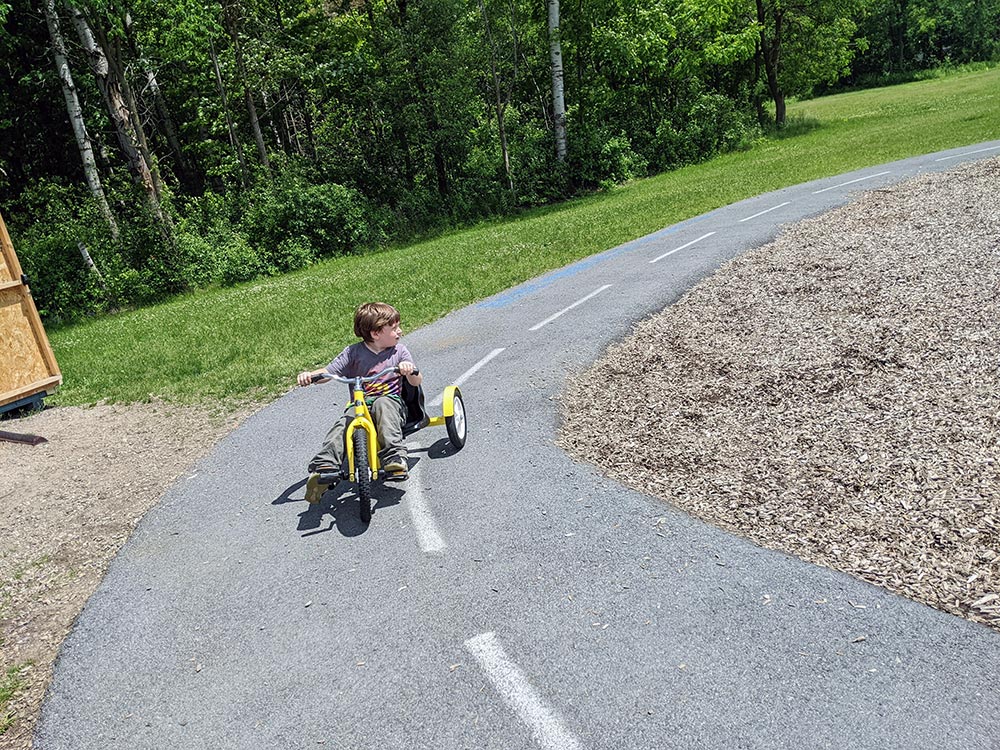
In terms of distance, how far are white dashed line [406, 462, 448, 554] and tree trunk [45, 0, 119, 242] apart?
1793 cm

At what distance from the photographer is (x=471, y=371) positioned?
988 centimetres

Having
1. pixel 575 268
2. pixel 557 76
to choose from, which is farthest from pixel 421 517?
pixel 557 76

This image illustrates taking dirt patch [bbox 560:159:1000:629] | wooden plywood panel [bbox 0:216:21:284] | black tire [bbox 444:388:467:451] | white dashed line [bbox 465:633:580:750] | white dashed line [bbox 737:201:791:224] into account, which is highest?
wooden plywood panel [bbox 0:216:21:284]

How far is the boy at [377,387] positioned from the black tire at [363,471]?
16cm

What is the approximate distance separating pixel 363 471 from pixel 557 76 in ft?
78.9

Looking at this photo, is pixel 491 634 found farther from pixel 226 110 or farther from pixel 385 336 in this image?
pixel 226 110

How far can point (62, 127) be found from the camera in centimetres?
3048

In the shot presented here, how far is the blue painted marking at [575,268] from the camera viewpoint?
14.0m

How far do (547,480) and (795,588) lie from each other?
7.75 feet

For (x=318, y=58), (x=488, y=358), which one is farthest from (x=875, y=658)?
(x=318, y=58)

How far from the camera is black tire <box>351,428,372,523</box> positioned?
585 cm

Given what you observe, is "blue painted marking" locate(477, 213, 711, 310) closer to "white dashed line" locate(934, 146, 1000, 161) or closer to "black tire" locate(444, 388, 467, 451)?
"black tire" locate(444, 388, 467, 451)

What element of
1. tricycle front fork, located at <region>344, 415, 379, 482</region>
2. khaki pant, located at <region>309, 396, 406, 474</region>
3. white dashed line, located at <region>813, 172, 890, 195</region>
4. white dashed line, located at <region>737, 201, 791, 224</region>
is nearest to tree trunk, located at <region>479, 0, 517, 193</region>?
white dashed line, located at <region>737, 201, 791, 224</region>

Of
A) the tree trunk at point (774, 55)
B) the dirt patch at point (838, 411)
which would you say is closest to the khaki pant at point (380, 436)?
the dirt patch at point (838, 411)
